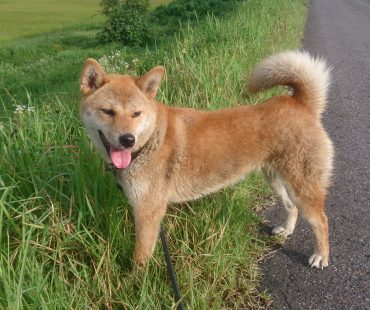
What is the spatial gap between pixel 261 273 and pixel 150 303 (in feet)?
2.94

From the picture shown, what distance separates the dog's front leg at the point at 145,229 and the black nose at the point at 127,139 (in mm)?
451

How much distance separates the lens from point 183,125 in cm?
279

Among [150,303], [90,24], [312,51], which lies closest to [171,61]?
[150,303]

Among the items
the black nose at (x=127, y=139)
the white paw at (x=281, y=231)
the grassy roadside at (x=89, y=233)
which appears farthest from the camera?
the white paw at (x=281, y=231)

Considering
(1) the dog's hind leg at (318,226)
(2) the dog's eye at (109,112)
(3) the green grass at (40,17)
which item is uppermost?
(2) the dog's eye at (109,112)

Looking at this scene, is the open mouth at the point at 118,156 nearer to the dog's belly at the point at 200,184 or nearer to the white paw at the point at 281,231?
the dog's belly at the point at 200,184

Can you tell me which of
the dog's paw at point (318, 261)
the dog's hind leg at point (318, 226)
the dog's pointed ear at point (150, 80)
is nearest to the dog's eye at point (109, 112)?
the dog's pointed ear at point (150, 80)

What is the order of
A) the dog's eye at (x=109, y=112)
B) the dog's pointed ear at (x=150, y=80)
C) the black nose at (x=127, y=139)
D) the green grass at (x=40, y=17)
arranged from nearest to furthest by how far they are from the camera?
the black nose at (x=127, y=139)
the dog's eye at (x=109, y=112)
the dog's pointed ear at (x=150, y=80)
the green grass at (x=40, y=17)

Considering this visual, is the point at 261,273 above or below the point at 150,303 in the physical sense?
below

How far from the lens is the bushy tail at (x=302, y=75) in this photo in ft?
9.52

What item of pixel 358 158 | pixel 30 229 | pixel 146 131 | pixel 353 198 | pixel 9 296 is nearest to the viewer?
pixel 9 296

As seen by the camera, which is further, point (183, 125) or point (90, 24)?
point (90, 24)

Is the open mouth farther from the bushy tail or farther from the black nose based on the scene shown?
the bushy tail

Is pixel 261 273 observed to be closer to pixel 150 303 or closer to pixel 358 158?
pixel 150 303
